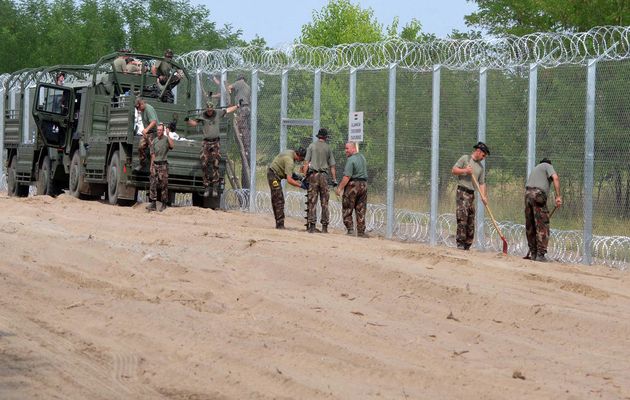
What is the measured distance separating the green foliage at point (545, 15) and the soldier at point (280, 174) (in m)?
10.0

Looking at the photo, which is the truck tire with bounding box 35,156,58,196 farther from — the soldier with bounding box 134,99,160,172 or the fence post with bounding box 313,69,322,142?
the fence post with bounding box 313,69,322,142

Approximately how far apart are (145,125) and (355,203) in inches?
194

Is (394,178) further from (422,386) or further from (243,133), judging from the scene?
(422,386)

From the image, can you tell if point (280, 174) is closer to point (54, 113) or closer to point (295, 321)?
point (54, 113)

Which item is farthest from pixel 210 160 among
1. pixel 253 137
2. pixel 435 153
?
pixel 435 153

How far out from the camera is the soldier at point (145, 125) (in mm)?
23250

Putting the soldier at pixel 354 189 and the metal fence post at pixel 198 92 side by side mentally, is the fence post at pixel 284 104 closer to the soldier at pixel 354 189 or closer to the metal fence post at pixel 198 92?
the metal fence post at pixel 198 92

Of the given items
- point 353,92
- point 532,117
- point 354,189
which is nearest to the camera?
point 532,117

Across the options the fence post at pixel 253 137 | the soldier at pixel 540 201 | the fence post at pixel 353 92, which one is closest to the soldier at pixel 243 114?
the fence post at pixel 253 137

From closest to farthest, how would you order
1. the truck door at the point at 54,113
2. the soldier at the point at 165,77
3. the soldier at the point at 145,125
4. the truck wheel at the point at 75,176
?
1. the soldier at the point at 145,125
2. the soldier at the point at 165,77
3. the truck wheel at the point at 75,176
4. the truck door at the point at 54,113

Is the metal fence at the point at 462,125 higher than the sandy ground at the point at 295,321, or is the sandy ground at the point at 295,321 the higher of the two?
the metal fence at the point at 462,125

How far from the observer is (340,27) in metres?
56.9

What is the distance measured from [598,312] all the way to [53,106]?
629 inches

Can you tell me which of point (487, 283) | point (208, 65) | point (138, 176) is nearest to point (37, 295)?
point (487, 283)
